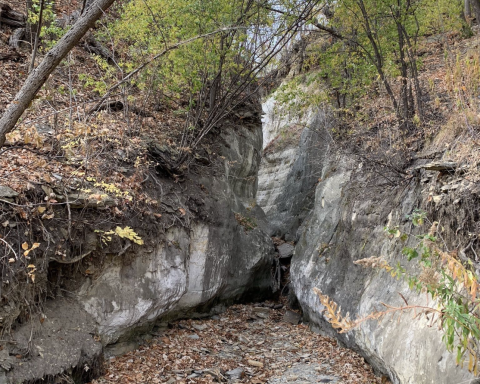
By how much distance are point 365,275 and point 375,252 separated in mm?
498

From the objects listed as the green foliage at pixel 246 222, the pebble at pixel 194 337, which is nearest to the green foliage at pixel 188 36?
the green foliage at pixel 246 222

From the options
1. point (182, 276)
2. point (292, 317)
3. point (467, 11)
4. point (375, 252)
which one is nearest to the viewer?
point (375, 252)

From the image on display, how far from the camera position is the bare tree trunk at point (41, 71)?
2643 millimetres

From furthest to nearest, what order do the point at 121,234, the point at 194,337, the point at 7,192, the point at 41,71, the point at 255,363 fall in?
the point at 194,337
the point at 255,363
the point at 121,234
the point at 7,192
the point at 41,71

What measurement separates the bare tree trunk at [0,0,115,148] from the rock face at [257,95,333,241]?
12864 millimetres

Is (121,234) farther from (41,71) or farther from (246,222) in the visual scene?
(246,222)

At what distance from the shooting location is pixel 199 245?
30.9 ft

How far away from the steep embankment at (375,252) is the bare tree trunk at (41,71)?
302 centimetres

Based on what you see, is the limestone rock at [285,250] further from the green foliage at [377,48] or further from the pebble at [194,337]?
the pebble at [194,337]

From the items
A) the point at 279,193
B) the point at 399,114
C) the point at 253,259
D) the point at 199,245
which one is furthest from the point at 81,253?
the point at 279,193

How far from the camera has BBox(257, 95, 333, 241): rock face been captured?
16.7m

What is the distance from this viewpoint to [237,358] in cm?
761

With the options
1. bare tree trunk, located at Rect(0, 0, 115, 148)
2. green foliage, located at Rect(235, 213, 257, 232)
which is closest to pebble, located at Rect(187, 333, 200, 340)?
green foliage, located at Rect(235, 213, 257, 232)

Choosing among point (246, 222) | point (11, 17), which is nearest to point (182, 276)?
point (246, 222)
